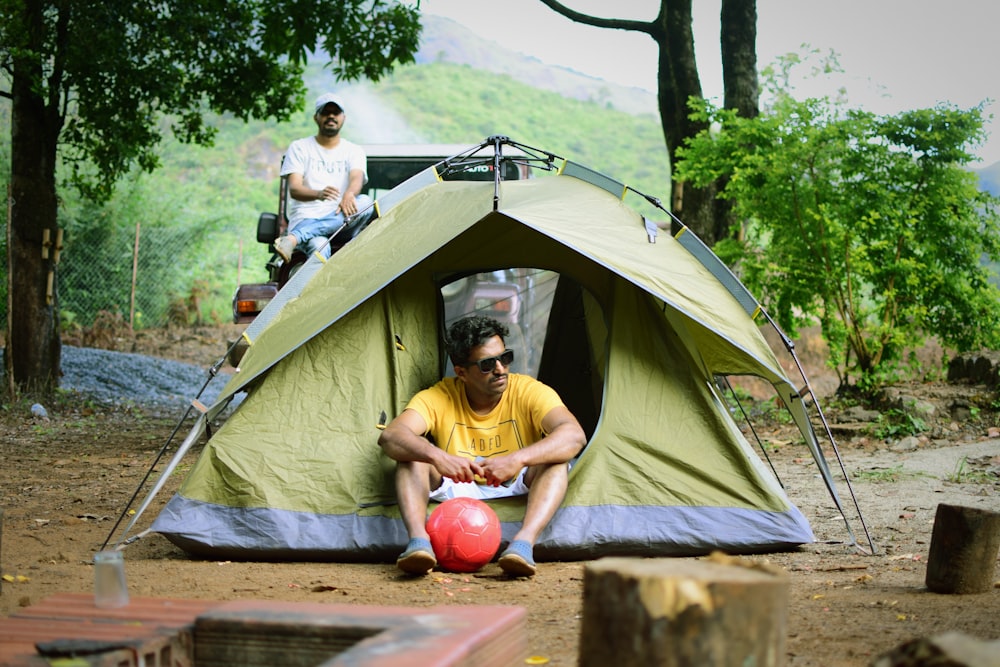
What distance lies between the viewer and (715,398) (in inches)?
199

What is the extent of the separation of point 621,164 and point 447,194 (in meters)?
35.9

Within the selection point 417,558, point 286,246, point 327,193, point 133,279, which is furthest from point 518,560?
point 133,279

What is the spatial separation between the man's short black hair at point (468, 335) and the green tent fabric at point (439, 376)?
39 cm

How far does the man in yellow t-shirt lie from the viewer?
14.7 ft

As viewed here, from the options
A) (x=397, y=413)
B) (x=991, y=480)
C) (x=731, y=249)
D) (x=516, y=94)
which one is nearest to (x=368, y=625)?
(x=397, y=413)

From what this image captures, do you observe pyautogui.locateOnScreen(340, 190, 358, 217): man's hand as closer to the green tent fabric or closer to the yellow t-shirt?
the green tent fabric

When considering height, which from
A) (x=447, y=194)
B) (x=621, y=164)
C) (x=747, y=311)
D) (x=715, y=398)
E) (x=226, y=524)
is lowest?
(x=226, y=524)

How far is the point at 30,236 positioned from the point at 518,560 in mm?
7203

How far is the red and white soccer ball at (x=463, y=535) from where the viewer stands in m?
4.30

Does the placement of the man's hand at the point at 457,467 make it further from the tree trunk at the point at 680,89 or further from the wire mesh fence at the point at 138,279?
the wire mesh fence at the point at 138,279

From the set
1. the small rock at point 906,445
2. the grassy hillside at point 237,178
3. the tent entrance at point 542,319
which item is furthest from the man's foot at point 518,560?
the grassy hillside at point 237,178

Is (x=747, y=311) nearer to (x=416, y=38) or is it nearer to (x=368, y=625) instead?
(x=368, y=625)

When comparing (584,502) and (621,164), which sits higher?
(621,164)

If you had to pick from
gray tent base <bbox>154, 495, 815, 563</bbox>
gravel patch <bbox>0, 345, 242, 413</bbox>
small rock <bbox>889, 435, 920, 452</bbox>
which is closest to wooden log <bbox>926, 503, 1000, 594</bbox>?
gray tent base <bbox>154, 495, 815, 563</bbox>
